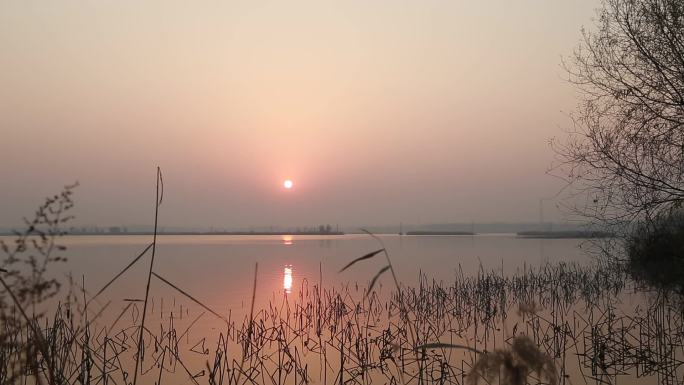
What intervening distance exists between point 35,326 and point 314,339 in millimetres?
10301

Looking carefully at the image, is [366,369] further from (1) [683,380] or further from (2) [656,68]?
(2) [656,68]

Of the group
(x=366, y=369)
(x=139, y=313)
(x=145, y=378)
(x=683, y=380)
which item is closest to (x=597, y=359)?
(x=683, y=380)

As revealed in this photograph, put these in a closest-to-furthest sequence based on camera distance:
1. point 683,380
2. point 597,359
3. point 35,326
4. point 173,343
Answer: point 35,326, point 683,380, point 597,359, point 173,343

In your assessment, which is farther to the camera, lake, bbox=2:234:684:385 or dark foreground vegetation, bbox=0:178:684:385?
lake, bbox=2:234:684:385

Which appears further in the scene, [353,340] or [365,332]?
[365,332]

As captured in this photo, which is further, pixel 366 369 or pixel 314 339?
pixel 314 339

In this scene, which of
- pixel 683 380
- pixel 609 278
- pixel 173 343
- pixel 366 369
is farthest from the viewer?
pixel 609 278

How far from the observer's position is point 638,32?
1210 centimetres

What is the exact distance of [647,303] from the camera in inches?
A: 677

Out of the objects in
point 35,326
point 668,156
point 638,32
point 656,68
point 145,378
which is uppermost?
point 638,32

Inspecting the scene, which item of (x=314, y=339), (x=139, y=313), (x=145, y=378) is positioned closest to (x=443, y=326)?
(x=314, y=339)

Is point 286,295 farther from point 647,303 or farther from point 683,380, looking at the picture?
point 683,380

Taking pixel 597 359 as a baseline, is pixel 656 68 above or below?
above

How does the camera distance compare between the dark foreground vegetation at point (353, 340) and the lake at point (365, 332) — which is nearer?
the dark foreground vegetation at point (353, 340)
